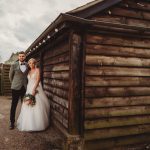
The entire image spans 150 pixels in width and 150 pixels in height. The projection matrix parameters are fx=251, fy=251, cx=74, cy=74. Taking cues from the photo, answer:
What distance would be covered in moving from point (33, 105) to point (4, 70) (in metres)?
11.1

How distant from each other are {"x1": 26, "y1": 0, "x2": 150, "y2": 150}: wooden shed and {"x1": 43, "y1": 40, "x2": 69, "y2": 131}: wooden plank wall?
26 mm

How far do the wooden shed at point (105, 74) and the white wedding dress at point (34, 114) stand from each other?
106cm

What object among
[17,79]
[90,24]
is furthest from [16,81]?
[90,24]

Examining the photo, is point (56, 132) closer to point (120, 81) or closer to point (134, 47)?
point (120, 81)

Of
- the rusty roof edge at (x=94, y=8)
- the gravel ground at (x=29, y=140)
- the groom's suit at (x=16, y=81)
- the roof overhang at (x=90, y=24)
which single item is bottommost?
the gravel ground at (x=29, y=140)

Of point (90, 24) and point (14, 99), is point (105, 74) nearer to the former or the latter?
point (90, 24)

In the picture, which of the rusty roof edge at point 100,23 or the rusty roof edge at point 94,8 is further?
the rusty roof edge at point 94,8

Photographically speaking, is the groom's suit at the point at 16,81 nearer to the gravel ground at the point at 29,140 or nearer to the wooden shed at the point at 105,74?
the gravel ground at the point at 29,140

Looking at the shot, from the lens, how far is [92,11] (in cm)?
A: 556

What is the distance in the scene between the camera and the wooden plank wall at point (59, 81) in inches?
242

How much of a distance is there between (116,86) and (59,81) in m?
1.70

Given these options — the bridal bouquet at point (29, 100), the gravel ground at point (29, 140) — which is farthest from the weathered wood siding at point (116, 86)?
the bridal bouquet at point (29, 100)

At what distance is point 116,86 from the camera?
5.93 meters

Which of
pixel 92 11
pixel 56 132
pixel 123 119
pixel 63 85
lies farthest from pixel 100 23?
pixel 56 132
